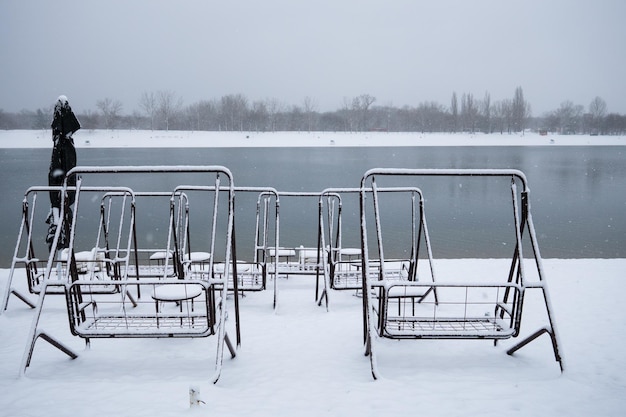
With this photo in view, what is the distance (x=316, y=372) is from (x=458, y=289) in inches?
161

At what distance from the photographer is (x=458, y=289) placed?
7.66m

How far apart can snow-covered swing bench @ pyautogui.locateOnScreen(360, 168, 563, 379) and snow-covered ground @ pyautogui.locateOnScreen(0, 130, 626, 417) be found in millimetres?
283

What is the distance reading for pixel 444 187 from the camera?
28453mm

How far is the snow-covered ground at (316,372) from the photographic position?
3.82m

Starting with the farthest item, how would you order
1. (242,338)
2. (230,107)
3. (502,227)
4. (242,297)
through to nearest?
1. (230,107)
2. (502,227)
3. (242,297)
4. (242,338)

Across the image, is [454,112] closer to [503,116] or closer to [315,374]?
[503,116]

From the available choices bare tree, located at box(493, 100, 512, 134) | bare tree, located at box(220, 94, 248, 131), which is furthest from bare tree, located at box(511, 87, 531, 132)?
bare tree, located at box(220, 94, 248, 131)

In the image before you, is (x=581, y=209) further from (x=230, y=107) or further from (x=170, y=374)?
(x=230, y=107)

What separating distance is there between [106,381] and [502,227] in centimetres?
1614

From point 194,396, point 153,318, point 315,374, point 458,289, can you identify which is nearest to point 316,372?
point 315,374

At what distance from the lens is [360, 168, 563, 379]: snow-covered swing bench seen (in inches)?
170

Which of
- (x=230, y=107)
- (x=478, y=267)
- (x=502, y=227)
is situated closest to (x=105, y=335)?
(x=478, y=267)

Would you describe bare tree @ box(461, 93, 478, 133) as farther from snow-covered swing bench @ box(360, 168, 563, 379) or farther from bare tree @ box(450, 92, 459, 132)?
snow-covered swing bench @ box(360, 168, 563, 379)

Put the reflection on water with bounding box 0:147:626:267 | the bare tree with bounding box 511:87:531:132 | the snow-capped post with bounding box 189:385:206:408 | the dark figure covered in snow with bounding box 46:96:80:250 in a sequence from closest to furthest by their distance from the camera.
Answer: the snow-capped post with bounding box 189:385:206:408
the dark figure covered in snow with bounding box 46:96:80:250
the reflection on water with bounding box 0:147:626:267
the bare tree with bounding box 511:87:531:132
